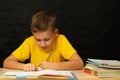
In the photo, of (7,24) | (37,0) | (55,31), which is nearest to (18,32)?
(7,24)

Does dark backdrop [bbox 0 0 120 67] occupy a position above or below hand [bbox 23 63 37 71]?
above

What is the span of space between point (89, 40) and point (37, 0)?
2.26ft

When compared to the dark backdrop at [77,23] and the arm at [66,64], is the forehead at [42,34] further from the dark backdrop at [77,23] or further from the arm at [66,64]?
the dark backdrop at [77,23]

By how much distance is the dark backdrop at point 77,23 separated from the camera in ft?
8.21

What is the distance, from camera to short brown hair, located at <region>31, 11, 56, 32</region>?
1.87 m

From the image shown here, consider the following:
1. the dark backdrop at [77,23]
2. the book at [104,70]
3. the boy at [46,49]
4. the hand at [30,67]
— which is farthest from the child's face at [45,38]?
the dark backdrop at [77,23]

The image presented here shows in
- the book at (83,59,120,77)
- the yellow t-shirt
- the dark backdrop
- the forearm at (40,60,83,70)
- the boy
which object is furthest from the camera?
the dark backdrop

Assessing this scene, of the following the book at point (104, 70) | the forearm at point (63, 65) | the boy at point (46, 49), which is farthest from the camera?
the boy at point (46, 49)

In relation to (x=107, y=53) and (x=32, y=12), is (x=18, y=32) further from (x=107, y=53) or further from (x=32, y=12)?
(x=107, y=53)

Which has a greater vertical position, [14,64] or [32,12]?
[32,12]

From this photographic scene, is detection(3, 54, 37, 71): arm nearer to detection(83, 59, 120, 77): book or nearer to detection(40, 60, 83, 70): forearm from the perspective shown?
detection(40, 60, 83, 70): forearm

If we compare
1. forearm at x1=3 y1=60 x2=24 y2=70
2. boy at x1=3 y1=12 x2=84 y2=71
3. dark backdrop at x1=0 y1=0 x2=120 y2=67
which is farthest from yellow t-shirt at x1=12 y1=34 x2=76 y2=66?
dark backdrop at x1=0 y1=0 x2=120 y2=67

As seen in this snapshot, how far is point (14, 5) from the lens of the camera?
2.49 meters

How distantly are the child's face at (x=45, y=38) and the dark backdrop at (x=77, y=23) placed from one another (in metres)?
0.56
